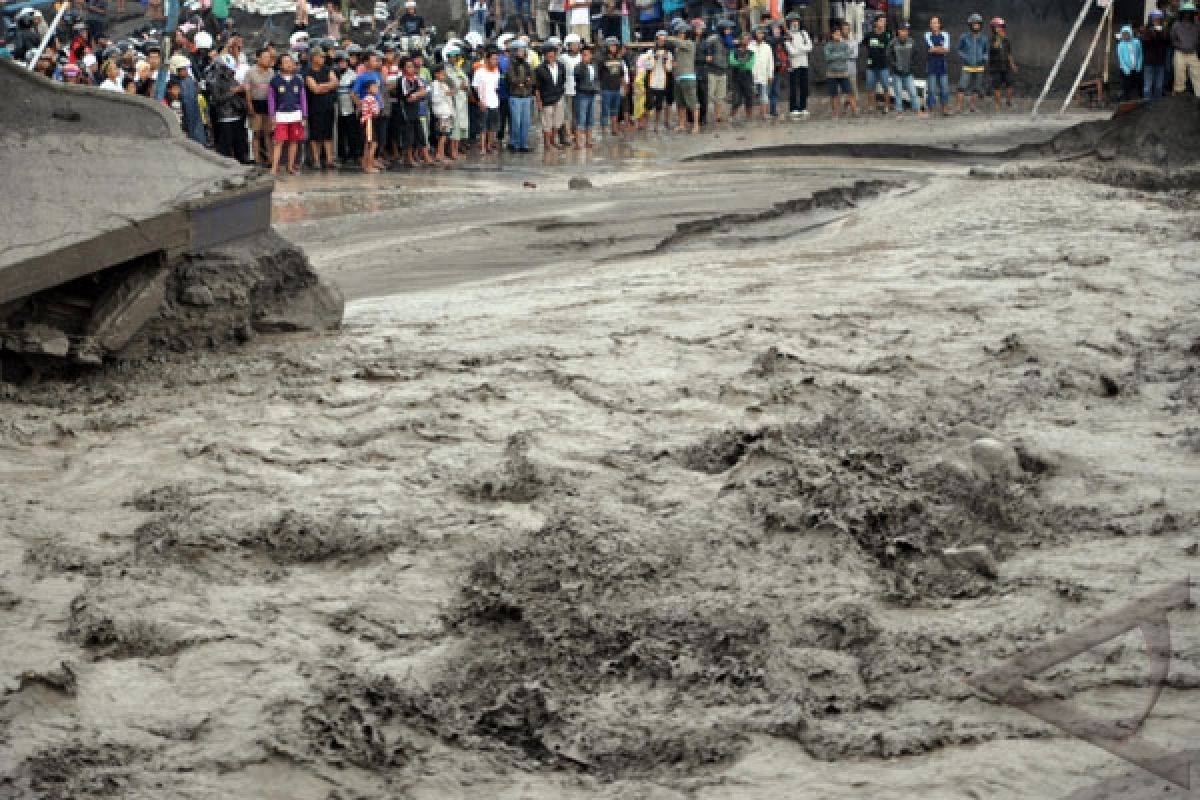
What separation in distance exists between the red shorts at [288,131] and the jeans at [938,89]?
36.6 feet

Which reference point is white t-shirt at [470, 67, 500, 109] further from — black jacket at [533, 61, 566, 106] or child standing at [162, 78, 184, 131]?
child standing at [162, 78, 184, 131]

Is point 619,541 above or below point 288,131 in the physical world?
below

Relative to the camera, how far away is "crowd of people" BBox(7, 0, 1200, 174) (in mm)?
20312

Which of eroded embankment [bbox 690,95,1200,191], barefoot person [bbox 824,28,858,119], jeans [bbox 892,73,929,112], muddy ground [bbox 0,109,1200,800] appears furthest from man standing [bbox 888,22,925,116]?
muddy ground [bbox 0,109,1200,800]

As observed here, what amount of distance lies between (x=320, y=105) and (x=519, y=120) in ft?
11.7

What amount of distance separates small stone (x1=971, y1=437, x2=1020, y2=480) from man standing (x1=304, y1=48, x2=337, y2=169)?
15304 mm

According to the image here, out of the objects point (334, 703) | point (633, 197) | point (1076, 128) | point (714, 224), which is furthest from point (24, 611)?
point (1076, 128)

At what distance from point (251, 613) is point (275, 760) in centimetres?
107

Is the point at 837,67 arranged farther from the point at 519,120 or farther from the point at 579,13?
the point at 519,120

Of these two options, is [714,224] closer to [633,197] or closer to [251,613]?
[633,197]

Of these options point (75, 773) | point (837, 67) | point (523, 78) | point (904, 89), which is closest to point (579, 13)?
point (837, 67)

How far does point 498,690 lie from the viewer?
4930 millimetres

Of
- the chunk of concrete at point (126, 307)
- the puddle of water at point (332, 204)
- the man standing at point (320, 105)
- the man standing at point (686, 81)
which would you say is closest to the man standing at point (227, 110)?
the man standing at point (320, 105)

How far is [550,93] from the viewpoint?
23891 mm
